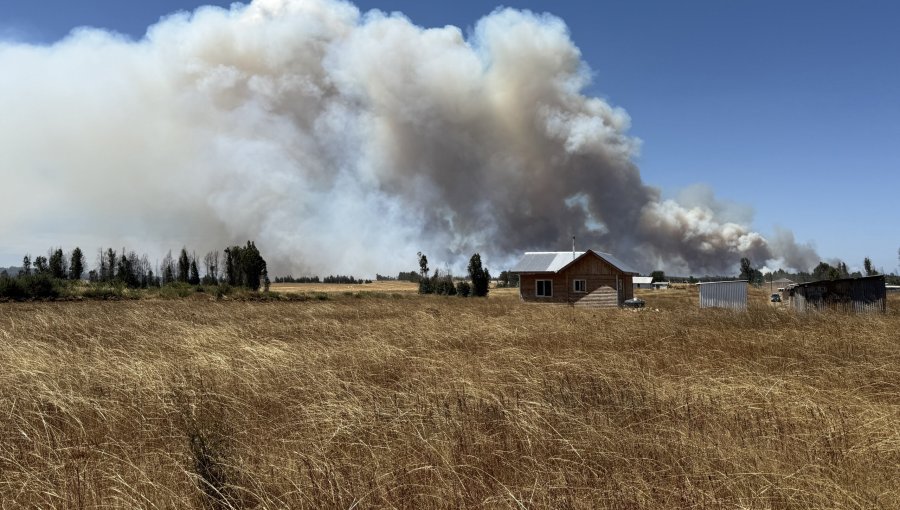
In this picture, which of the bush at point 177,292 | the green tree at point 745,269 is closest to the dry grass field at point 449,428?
the bush at point 177,292

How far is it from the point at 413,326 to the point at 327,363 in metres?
6.06

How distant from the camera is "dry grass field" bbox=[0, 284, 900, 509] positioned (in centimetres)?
370

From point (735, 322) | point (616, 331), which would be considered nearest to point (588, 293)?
point (735, 322)

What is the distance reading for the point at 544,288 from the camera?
42125 millimetres

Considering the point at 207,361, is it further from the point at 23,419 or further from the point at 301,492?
the point at 301,492

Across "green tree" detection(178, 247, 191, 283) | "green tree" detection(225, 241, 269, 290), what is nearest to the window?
"green tree" detection(225, 241, 269, 290)

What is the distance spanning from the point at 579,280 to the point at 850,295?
19.9 meters

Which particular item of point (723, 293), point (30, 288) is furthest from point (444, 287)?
point (30, 288)

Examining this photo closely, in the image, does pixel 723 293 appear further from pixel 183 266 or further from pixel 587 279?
pixel 183 266

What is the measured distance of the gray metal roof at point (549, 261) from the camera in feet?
135

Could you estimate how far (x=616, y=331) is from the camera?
43.4 ft

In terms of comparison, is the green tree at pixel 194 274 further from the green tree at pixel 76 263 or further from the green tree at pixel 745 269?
the green tree at pixel 745 269

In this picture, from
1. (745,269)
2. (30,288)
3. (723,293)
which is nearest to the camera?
(723,293)

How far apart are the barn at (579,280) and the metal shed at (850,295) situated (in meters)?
17.0
